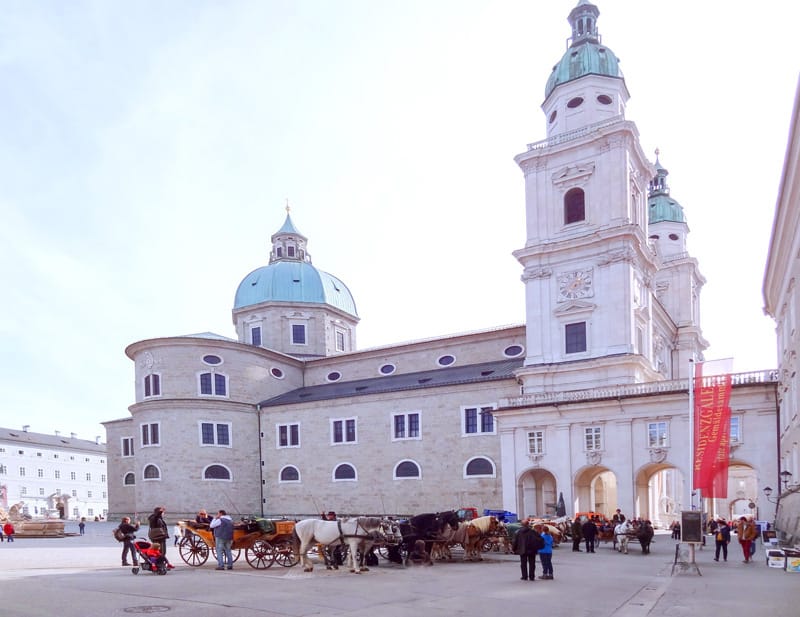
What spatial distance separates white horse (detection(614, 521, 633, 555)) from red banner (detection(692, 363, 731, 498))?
298 centimetres

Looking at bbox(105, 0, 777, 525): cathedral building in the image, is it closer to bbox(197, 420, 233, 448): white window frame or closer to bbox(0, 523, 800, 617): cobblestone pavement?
bbox(197, 420, 233, 448): white window frame

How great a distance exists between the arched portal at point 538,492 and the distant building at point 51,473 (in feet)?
203

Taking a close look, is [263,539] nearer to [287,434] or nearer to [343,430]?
[343,430]

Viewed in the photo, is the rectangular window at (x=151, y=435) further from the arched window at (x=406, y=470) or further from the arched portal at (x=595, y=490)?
the arched portal at (x=595, y=490)

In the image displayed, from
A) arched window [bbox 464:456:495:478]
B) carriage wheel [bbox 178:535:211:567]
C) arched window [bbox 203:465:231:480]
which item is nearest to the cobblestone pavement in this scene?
carriage wheel [bbox 178:535:211:567]

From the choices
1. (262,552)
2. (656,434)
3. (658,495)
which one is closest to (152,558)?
(262,552)

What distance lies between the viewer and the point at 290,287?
64.4m

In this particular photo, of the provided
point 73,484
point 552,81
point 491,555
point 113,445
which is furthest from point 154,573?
point 73,484

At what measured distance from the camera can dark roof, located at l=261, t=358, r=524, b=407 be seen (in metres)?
46.1

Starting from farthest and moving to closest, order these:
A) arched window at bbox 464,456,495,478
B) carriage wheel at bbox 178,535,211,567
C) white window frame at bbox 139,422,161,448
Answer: white window frame at bbox 139,422,161,448, arched window at bbox 464,456,495,478, carriage wheel at bbox 178,535,211,567

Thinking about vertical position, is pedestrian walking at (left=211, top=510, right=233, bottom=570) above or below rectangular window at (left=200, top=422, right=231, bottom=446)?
above

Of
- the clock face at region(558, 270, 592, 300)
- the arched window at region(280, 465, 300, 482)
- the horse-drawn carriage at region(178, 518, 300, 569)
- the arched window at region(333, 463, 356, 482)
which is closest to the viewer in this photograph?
the horse-drawn carriage at region(178, 518, 300, 569)

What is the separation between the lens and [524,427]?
3756cm

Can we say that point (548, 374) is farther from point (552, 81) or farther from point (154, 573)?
point (154, 573)
